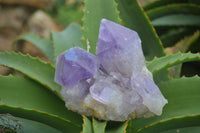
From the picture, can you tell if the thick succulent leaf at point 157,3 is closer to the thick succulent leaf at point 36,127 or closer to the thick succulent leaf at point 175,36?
the thick succulent leaf at point 175,36

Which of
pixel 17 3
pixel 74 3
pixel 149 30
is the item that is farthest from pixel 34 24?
pixel 149 30

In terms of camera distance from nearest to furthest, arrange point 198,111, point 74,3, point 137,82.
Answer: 1. point 137,82
2. point 198,111
3. point 74,3

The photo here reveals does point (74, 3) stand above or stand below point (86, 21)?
below

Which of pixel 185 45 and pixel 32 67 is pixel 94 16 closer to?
pixel 32 67

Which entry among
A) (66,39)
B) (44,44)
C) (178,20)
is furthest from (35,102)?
(178,20)

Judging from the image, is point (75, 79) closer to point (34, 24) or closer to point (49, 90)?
point (49, 90)
